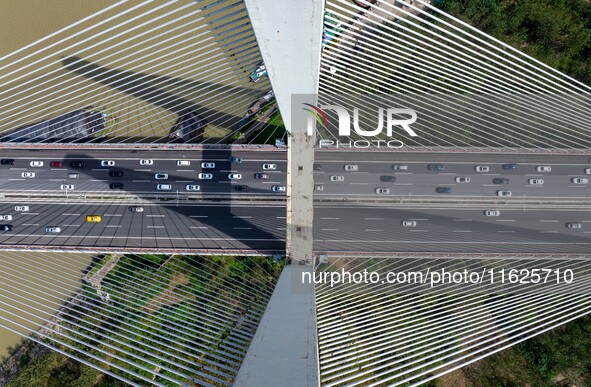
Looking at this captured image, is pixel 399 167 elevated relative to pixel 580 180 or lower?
elevated

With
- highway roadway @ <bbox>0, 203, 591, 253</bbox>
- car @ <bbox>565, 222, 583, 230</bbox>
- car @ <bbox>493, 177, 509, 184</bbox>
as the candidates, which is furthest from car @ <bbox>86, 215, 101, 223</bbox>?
car @ <bbox>565, 222, 583, 230</bbox>

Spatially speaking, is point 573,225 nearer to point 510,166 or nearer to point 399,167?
point 510,166

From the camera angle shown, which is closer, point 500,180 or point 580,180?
point 580,180

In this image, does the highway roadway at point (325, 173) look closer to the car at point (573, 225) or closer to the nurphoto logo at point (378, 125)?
the nurphoto logo at point (378, 125)

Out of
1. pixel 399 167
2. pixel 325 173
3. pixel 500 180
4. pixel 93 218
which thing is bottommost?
pixel 93 218

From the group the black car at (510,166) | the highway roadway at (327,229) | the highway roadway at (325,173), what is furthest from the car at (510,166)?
the highway roadway at (327,229)

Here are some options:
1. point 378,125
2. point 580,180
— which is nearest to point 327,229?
point 378,125

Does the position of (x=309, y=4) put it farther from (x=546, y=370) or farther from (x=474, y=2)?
(x=546, y=370)

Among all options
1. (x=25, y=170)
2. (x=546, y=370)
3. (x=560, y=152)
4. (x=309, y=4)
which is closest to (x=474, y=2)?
(x=560, y=152)

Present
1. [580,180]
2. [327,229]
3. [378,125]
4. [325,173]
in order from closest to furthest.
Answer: [378,125] < [580,180] < [327,229] < [325,173]
